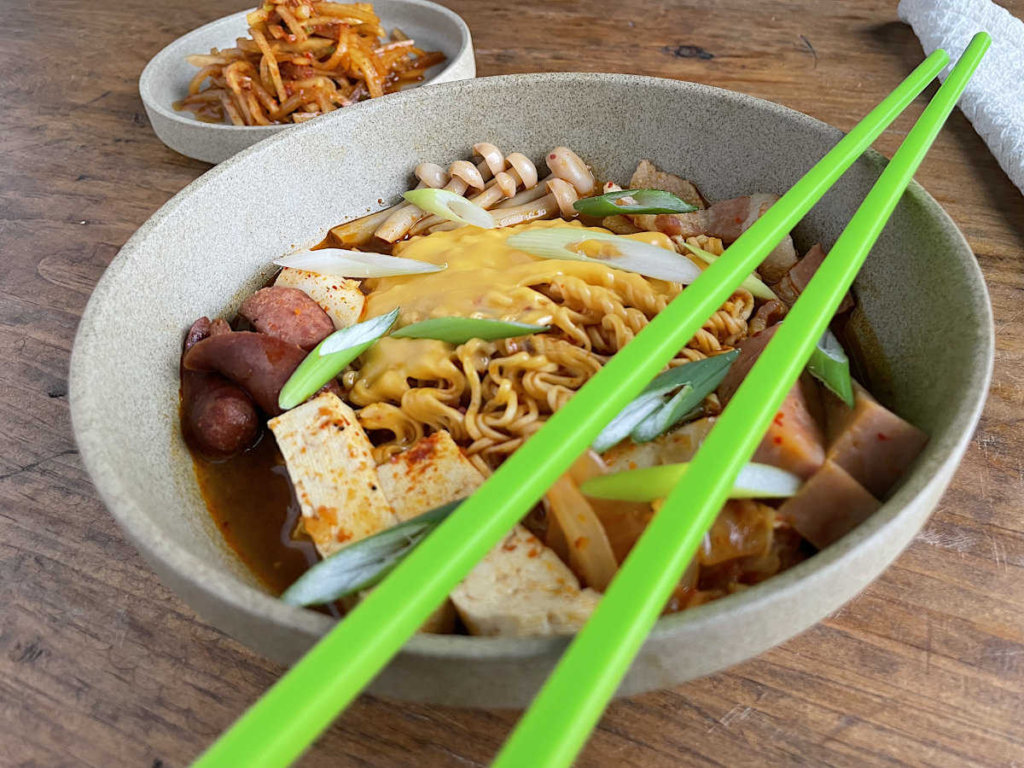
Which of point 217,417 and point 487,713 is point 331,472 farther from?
point 487,713

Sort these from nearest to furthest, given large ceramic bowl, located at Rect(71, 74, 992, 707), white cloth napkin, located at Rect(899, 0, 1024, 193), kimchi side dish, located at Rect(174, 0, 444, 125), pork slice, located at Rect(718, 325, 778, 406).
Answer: large ceramic bowl, located at Rect(71, 74, 992, 707)
pork slice, located at Rect(718, 325, 778, 406)
white cloth napkin, located at Rect(899, 0, 1024, 193)
kimchi side dish, located at Rect(174, 0, 444, 125)

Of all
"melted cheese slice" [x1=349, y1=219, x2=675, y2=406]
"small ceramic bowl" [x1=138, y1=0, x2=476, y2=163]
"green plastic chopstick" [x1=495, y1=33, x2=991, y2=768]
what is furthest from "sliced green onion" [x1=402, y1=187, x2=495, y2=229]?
"green plastic chopstick" [x1=495, y1=33, x2=991, y2=768]

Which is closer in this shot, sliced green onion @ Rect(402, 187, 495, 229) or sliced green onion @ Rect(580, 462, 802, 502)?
sliced green onion @ Rect(580, 462, 802, 502)

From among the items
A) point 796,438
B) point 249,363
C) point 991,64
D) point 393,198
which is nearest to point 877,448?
point 796,438

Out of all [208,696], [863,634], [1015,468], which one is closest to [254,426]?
[208,696]

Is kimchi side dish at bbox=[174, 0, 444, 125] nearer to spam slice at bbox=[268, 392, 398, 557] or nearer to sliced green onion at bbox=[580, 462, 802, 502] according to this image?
spam slice at bbox=[268, 392, 398, 557]

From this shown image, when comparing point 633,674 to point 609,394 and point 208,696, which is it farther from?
point 208,696
